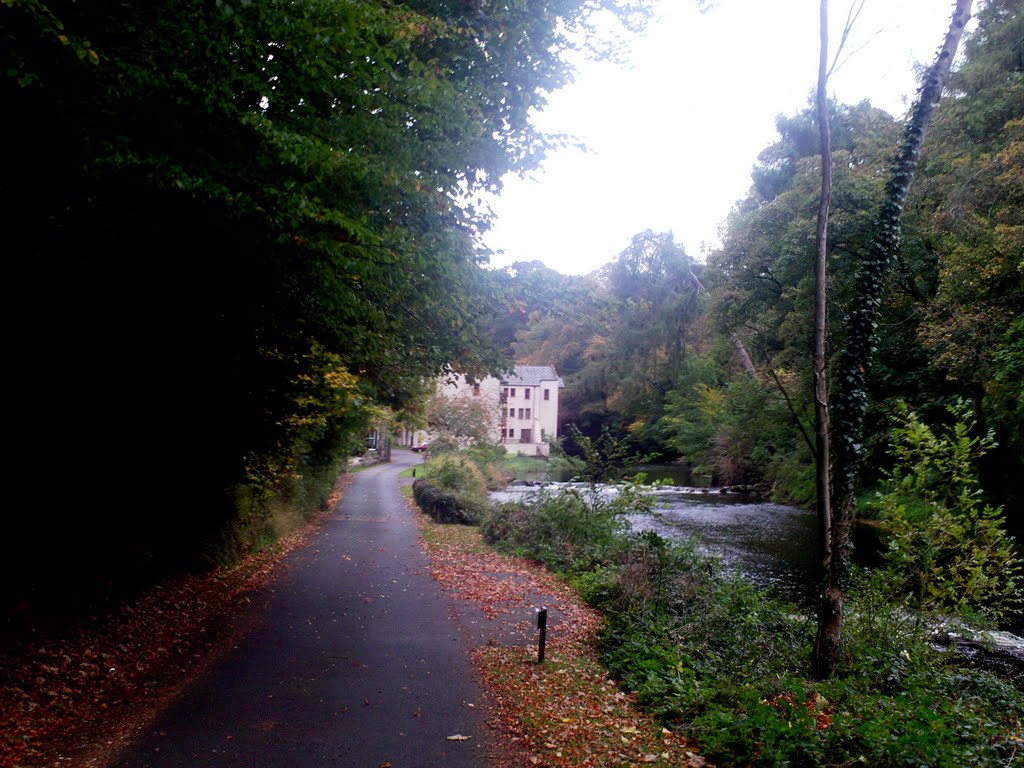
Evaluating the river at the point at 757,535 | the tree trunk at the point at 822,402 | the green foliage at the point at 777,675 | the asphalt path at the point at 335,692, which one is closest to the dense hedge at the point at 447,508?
the river at the point at 757,535

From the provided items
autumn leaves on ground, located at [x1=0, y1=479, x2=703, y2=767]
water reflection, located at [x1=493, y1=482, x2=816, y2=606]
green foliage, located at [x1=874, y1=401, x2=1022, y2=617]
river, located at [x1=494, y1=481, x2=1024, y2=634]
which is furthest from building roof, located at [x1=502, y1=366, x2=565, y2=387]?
green foliage, located at [x1=874, y1=401, x2=1022, y2=617]

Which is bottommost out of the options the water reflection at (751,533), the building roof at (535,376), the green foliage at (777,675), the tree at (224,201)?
the water reflection at (751,533)

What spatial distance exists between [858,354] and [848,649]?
3142mm

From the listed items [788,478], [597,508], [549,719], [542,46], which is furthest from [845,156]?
[549,719]

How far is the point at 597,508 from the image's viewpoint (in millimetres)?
14758

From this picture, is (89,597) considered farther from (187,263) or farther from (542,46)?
(542,46)

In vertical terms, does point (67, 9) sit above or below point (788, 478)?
above

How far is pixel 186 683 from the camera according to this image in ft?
22.8

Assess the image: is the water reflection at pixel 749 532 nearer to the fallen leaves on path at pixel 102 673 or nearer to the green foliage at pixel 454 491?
the green foliage at pixel 454 491

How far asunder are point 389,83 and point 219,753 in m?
5.56

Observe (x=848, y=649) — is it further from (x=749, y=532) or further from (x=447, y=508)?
(x=749, y=532)

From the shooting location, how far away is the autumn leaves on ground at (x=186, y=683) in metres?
5.56

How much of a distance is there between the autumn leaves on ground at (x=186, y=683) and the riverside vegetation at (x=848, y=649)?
1.45 feet

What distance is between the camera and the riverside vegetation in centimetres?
492
